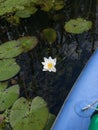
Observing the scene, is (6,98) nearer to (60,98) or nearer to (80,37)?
(60,98)

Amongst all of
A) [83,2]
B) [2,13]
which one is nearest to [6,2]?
[2,13]

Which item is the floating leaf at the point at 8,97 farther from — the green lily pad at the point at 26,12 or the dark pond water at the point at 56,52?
the green lily pad at the point at 26,12

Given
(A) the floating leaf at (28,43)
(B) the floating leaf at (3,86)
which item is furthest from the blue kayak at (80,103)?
(A) the floating leaf at (28,43)

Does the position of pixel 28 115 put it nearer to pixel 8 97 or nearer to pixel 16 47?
pixel 8 97

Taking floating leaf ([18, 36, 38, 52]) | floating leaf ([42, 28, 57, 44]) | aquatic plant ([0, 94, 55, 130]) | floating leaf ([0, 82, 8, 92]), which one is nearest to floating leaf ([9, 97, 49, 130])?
aquatic plant ([0, 94, 55, 130])

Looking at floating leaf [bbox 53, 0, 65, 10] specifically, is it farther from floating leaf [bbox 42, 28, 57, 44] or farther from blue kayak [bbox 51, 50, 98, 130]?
blue kayak [bbox 51, 50, 98, 130]

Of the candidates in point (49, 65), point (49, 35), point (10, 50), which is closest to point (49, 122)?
point (49, 65)
